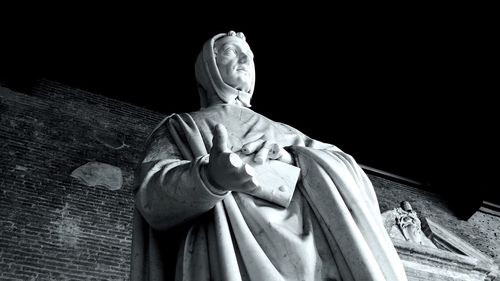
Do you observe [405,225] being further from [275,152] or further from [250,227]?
[250,227]

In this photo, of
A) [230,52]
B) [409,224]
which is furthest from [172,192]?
[409,224]

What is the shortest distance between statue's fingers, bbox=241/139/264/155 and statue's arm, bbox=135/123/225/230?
0.23 metres

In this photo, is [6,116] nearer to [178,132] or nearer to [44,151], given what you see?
[44,151]

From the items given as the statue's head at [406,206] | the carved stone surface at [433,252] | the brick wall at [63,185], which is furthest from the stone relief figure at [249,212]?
the statue's head at [406,206]

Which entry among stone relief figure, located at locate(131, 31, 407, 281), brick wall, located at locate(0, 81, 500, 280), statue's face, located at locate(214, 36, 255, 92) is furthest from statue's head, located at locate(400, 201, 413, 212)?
stone relief figure, located at locate(131, 31, 407, 281)

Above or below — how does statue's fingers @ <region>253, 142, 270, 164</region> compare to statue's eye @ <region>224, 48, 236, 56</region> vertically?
below

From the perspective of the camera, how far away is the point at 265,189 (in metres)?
1.80

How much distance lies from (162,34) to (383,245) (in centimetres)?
679

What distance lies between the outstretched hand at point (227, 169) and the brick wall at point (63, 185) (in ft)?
16.1

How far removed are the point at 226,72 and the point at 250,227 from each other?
0.90m

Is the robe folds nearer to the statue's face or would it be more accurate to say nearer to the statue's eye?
the statue's face

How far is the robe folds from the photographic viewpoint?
63.8 inches

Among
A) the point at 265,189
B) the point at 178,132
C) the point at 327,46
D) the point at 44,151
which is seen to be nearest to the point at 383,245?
the point at 265,189

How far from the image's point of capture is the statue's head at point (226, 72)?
2412 millimetres
